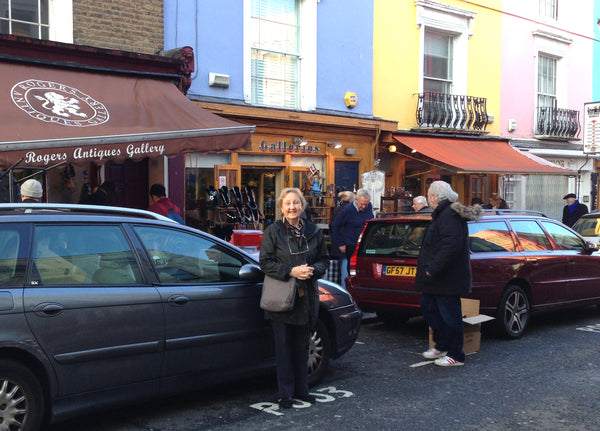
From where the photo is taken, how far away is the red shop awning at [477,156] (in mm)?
14492

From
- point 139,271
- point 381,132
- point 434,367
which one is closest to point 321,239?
point 139,271

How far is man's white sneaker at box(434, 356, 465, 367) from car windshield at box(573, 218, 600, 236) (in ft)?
24.1

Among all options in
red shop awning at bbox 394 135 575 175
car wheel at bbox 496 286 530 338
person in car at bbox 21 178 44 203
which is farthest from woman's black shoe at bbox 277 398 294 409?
red shop awning at bbox 394 135 575 175

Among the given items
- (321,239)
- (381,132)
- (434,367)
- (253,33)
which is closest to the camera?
(321,239)

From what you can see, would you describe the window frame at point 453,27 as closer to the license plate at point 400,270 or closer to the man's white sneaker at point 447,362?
the license plate at point 400,270

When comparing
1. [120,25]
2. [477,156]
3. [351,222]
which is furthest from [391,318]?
[477,156]

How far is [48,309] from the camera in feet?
14.0

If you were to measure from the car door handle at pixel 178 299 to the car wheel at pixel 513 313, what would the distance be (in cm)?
425

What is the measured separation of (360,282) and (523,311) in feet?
6.56

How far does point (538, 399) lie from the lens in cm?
561

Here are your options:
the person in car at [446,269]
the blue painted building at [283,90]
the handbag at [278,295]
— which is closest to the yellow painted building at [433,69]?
the blue painted building at [283,90]

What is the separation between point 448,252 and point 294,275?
198 centimetres

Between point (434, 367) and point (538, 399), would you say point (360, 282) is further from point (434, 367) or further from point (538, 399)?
point (538, 399)

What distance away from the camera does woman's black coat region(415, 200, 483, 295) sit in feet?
21.4
